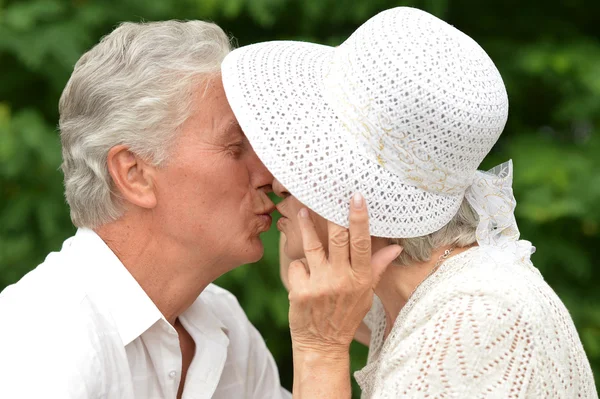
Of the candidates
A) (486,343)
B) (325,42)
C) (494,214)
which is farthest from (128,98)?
(325,42)

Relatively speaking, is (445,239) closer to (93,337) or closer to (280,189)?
(280,189)

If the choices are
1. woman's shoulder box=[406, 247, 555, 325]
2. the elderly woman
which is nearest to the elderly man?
the elderly woman

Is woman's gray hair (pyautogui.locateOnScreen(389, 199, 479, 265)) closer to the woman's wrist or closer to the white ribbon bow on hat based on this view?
the white ribbon bow on hat

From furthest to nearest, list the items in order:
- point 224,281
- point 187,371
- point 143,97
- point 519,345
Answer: point 224,281
point 187,371
point 143,97
point 519,345

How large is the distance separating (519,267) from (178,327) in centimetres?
124

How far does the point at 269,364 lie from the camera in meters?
3.10

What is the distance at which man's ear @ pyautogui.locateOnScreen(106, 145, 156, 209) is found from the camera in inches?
97.3

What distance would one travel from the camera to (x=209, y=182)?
2.49 m

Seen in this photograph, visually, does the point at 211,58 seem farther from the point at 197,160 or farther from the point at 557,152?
the point at 557,152

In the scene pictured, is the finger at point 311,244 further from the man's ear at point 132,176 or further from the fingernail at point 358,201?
the man's ear at point 132,176

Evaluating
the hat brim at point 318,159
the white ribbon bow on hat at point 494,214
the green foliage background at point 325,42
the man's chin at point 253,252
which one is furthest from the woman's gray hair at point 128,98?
the green foliage background at point 325,42

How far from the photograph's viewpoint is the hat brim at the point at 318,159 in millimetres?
2146

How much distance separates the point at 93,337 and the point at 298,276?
62cm

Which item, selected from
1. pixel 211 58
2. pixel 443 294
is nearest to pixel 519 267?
pixel 443 294
